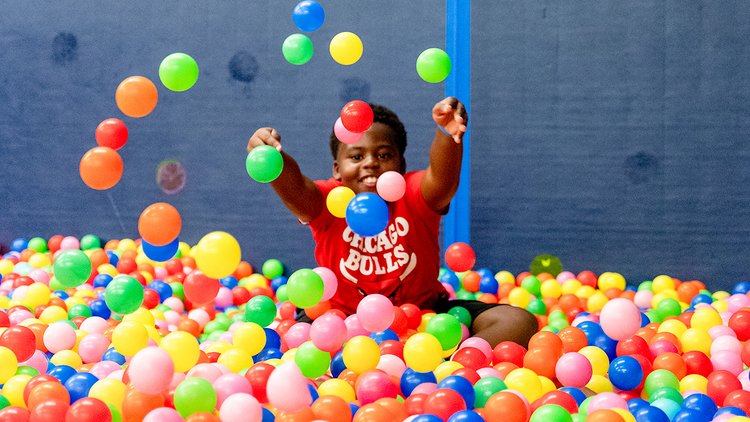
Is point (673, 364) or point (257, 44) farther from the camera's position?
point (257, 44)

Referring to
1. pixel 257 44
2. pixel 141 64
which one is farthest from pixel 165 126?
pixel 257 44

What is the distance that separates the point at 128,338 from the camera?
1174mm

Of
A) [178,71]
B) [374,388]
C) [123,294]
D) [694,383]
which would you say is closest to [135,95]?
[178,71]

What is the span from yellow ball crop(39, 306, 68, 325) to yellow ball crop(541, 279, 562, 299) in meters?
1.47

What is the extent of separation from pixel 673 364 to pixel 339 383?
67 cm

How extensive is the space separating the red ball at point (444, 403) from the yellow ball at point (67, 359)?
2.70 feet

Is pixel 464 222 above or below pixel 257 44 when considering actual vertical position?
below

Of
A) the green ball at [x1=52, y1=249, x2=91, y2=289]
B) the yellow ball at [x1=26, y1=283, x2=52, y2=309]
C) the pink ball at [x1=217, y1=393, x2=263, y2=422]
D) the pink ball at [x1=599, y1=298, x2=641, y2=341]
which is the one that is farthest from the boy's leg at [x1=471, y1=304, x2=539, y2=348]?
the yellow ball at [x1=26, y1=283, x2=52, y2=309]

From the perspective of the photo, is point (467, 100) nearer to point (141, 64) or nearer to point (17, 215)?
→ point (141, 64)

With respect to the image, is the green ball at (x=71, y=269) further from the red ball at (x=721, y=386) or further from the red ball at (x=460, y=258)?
the red ball at (x=721, y=386)

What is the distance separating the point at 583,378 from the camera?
1188 mm

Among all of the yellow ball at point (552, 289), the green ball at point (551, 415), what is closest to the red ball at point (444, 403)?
the green ball at point (551, 415)

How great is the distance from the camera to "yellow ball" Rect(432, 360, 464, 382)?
1235mm

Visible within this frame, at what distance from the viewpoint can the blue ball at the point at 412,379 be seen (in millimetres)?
1182
